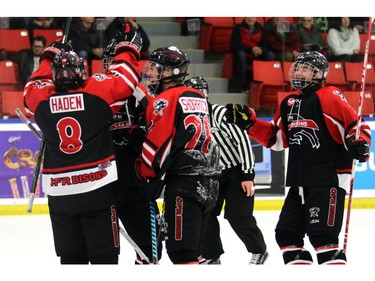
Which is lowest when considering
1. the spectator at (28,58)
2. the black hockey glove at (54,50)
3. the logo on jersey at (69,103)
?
the spectator at (28,58)

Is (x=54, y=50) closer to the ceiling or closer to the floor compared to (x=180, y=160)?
closer to the ceiling

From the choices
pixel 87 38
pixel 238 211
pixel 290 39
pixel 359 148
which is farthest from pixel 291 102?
pixel 290 39

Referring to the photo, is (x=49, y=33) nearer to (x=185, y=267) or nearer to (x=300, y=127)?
(x=300, y=127)

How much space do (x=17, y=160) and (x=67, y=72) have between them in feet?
12.5

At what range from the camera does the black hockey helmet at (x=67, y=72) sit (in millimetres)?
4375

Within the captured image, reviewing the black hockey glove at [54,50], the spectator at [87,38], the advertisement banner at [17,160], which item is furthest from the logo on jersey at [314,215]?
the spectator at [87,38]

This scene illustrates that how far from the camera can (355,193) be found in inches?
328

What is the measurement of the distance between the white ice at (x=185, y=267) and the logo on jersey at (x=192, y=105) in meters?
0.74

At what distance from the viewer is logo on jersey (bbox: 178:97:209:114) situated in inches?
176

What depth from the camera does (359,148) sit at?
Answer: 4609mm

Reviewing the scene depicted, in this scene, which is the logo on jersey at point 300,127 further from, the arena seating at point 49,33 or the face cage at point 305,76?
the arena seating at point 49,33

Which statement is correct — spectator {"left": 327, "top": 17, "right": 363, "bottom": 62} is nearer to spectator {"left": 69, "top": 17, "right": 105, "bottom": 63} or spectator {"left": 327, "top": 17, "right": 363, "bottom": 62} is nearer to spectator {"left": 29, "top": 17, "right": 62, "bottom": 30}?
spectator {"left": 69, "top": 17, "right": 105, "bottom": 63}

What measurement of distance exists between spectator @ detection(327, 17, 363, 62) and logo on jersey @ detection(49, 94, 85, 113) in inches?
208

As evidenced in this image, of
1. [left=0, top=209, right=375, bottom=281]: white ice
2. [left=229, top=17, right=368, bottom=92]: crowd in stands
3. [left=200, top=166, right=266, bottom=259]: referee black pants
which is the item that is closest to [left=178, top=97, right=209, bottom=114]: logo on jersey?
[left=0, top=209, right=375, bottom=281]: white ice
